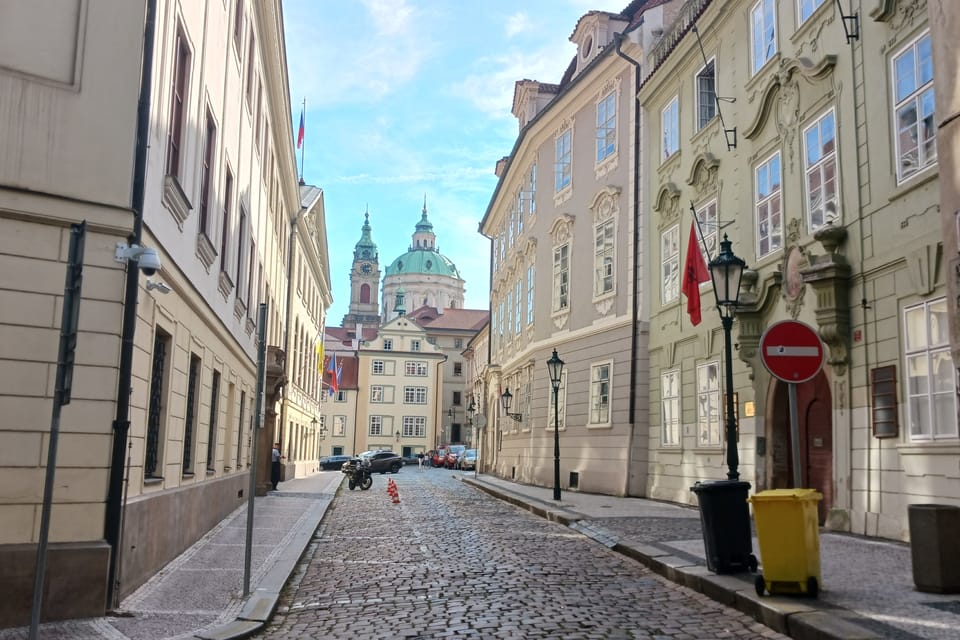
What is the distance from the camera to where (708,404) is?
19016mm

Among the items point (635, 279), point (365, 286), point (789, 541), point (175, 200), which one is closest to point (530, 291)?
point (635, 279)

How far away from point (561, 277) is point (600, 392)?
17.0 feet

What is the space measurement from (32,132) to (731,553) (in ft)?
26.6

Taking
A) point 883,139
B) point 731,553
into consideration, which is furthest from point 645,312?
point 731,553

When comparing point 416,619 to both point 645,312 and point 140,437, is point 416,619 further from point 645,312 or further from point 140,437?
point 645,312

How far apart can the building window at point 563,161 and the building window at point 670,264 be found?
761 centimetres

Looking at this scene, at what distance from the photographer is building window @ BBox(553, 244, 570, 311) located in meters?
28.6

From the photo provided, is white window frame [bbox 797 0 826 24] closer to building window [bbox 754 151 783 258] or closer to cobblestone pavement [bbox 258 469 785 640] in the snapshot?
building window [bbox 754 151 783 258]

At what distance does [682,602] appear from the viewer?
881cm

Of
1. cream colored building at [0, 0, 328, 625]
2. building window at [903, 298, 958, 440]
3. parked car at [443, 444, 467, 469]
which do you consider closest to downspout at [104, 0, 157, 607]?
cream colored building at [0, 0, 328, 625]

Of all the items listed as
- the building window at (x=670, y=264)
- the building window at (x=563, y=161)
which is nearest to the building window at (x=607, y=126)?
the building window at (x=563, y=161)

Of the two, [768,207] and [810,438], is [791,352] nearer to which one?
[810,438]

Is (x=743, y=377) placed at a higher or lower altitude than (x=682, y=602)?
higher

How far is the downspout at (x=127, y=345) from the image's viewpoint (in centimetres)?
827
